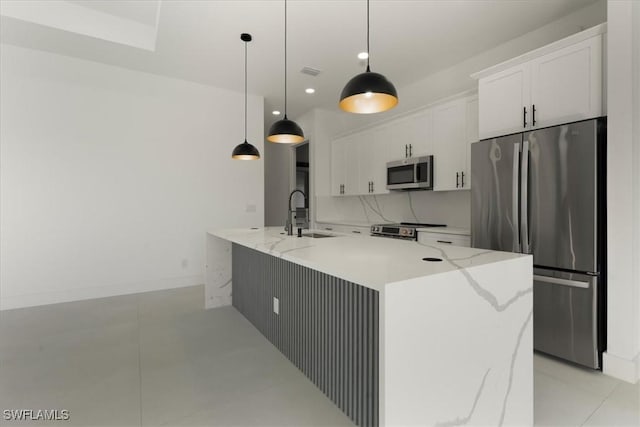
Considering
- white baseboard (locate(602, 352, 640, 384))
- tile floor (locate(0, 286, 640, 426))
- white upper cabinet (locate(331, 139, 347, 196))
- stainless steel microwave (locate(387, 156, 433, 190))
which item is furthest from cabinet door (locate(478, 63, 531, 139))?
white upper cabinet (locate(331, 139, 347, 196))

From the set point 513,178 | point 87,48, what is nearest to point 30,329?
point 87,48

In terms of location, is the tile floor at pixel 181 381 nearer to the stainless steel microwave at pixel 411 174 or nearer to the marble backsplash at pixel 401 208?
the marble backsplash at pixel 401 208

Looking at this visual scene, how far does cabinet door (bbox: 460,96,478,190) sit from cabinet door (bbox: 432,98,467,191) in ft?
0.12

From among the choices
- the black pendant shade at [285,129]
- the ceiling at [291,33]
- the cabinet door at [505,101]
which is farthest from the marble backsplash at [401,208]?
the black pendant shade at [285,129]

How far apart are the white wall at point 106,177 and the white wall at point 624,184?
4285 millimetres

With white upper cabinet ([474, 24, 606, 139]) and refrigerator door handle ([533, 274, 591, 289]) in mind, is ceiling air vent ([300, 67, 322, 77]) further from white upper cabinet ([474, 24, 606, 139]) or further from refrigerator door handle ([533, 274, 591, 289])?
refrigerator door handle ([533, 274, 591, 289])

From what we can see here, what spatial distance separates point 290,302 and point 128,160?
10.4 feet

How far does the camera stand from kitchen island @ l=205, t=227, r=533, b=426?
1.19 meters

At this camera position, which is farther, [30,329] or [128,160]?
[128,160]

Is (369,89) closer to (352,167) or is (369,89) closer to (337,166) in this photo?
(352,167)

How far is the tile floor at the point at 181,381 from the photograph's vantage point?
1.69 meters

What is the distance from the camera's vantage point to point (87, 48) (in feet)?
11.6

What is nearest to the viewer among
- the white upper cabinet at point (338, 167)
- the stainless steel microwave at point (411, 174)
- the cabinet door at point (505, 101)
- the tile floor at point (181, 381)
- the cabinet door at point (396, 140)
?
the tile floor at point (181, 381)

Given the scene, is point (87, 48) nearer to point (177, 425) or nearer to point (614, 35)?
point (177, 425)
